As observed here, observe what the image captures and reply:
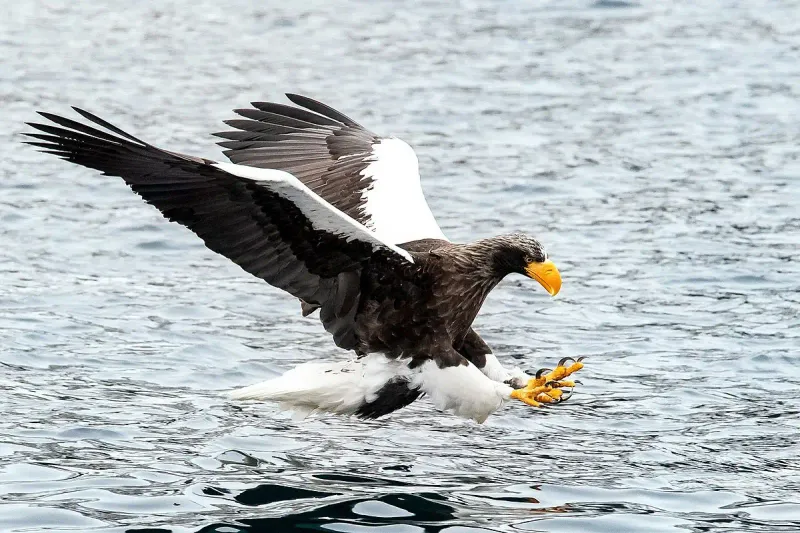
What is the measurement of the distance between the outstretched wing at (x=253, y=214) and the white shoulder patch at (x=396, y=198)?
0.65 metres

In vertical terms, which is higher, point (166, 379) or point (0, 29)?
point (0, 29)

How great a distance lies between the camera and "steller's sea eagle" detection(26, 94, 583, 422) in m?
5.62

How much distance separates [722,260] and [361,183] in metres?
2.90

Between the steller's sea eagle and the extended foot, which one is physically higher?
the steller's sea eagle

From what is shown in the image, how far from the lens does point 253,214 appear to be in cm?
582

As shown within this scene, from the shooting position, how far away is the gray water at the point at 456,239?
567cm

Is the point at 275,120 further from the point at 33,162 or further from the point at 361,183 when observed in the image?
the point at 33,162

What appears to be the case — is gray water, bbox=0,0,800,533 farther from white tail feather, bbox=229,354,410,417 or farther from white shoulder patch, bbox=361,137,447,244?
white shoulder patch, bbox=361,137,447,244

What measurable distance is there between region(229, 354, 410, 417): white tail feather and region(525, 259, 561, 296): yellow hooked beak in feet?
2.29

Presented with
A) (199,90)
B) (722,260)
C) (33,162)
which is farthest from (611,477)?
(199,90)

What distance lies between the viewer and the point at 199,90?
12945 mm

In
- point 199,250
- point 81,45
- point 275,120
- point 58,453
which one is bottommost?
point 58,453

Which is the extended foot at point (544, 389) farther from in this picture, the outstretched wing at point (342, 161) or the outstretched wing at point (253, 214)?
the outstretched wing at point (342, 161)

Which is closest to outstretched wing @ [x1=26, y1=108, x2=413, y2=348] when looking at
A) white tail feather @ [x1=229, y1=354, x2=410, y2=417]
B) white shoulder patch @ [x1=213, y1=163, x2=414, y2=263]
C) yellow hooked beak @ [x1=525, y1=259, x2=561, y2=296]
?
white shoulder patch @ [x1=213, y1=163, x2=414, y2=263]
